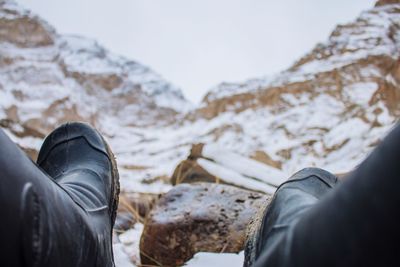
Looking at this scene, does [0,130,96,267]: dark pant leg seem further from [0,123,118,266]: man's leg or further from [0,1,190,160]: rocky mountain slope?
[0,1,190,160]: rocky mountain slope

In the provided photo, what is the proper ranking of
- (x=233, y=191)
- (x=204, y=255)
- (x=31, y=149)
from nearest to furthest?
(x=204, y=255) → (x=233, y=191) → (x=31, y=149)

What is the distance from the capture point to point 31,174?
45cm

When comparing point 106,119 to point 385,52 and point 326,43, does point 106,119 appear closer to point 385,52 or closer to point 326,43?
point 326,43

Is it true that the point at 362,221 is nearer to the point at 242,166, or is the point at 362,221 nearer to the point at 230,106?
the point at 242,166

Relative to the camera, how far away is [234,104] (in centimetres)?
1761

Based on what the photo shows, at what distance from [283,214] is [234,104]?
17130 mm

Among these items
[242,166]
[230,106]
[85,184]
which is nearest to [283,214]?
[85,184]

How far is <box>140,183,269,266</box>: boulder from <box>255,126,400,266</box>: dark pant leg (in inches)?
31.4

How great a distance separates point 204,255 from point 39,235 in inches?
28.6

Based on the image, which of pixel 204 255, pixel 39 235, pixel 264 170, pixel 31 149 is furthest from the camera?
pixel 31 149

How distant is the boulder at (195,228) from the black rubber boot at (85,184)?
1.24 feet

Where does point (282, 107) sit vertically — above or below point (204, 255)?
below

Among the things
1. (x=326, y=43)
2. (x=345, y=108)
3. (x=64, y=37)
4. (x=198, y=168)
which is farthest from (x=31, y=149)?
(x=64, y=37)

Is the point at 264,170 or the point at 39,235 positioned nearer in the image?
the point at 39,235
